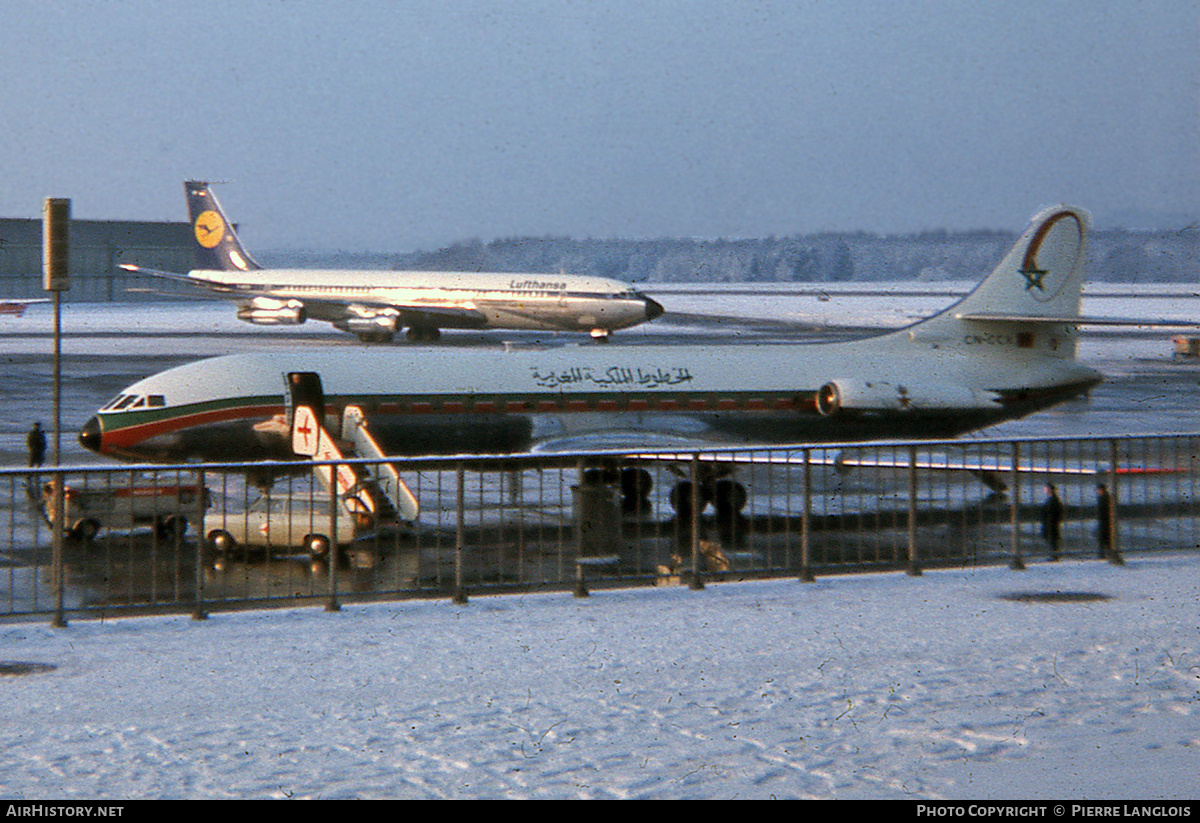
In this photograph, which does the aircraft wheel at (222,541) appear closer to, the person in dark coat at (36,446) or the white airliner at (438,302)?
the person in dark coat at (36,446)

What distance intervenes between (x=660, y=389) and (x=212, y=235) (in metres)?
56.1

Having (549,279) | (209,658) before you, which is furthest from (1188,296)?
(209,658)

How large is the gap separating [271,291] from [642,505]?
179 feet

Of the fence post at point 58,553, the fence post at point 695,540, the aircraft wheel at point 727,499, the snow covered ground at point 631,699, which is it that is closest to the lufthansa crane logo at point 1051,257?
the aircraft wheel at point 727,499

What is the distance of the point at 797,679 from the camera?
10.4m

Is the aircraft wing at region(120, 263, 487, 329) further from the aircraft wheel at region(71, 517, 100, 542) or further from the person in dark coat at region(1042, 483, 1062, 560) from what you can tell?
the person in dark coat at region(1042, 483, 1062, 560)

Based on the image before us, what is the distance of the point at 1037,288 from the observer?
2897 centimetres

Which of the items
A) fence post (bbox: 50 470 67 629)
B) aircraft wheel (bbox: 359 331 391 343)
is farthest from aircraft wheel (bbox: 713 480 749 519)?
aircraft wheel (bbox: 359 331 391 343)

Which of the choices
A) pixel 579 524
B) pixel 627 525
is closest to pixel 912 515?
pixel 627 525

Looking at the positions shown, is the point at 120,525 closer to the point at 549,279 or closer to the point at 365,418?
the point at 365,418

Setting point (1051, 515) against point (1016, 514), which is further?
point (1051, 515)

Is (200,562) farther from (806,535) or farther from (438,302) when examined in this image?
(438,302)

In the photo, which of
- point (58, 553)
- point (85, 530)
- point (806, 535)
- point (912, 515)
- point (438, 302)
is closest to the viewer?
point (58, 553)

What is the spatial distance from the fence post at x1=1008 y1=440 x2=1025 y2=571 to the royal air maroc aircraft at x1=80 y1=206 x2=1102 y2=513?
354 inches
